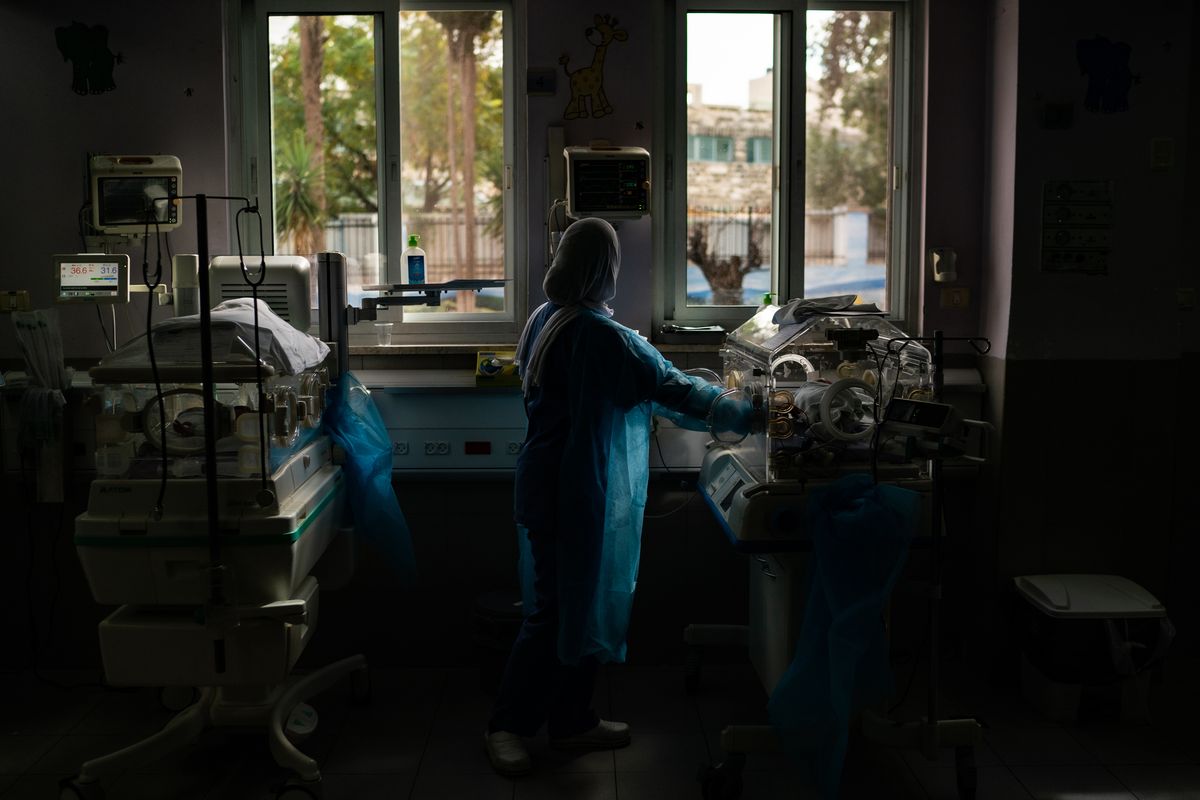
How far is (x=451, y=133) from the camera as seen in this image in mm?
3592

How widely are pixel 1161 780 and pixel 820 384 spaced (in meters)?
1.36

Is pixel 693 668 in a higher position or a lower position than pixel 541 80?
lower

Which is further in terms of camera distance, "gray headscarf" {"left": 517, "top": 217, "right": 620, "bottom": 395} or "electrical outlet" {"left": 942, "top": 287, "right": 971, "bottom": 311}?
"electrical outlet" {"left": 942, "top": 287, "right": 971, "bottom": 311}

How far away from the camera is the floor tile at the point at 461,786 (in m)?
2.60

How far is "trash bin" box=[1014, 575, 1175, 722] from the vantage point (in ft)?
9.63

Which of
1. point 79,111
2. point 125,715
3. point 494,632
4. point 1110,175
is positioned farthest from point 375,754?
point 1110,175

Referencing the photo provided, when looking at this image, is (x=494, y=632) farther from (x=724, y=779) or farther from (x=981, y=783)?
(x=981, y=783)

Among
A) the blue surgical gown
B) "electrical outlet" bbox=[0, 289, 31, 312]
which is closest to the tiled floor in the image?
the blue surgical gown

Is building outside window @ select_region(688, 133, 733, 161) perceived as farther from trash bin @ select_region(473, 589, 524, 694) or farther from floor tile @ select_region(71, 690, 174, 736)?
floor tile @ select_region(71, 690, 174, 736)

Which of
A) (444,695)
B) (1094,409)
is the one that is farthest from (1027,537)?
(444,695)

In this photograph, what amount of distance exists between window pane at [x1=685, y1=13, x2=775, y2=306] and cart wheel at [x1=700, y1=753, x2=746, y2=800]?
1651mm

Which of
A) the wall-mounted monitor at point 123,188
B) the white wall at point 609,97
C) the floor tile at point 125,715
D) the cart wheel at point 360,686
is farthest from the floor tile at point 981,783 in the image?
the wall-mounted monitor at point 123,188

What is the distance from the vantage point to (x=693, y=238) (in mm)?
3633

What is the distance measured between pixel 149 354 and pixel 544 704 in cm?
135
